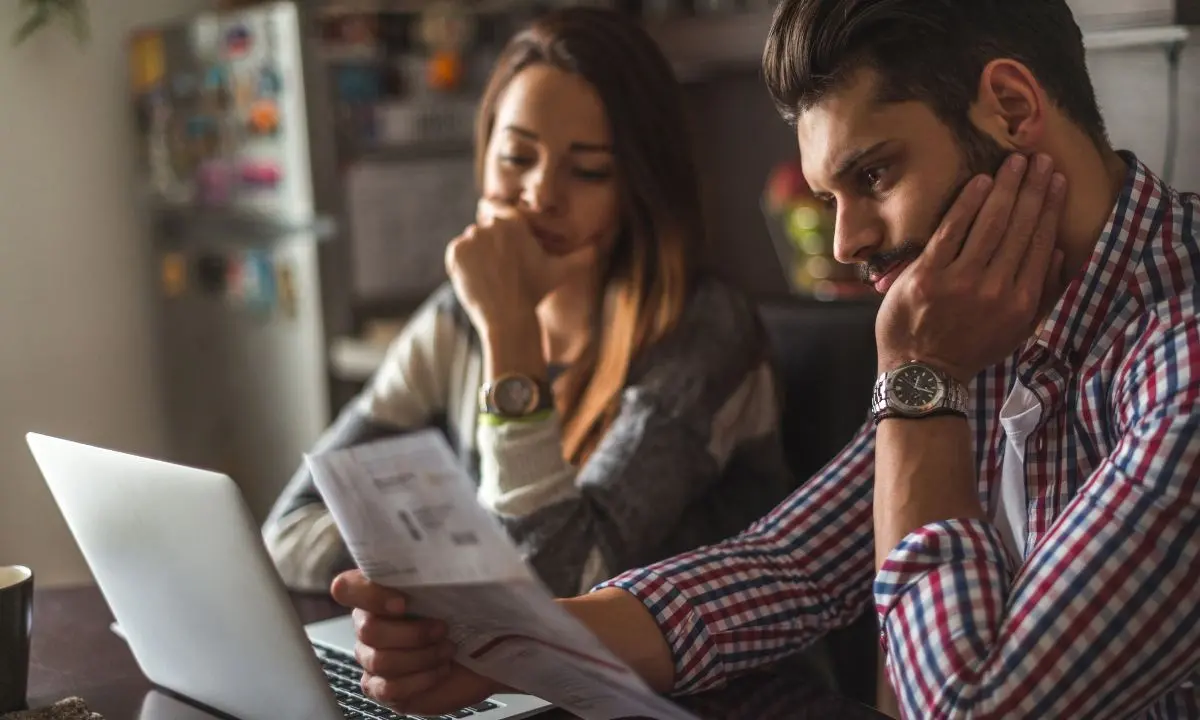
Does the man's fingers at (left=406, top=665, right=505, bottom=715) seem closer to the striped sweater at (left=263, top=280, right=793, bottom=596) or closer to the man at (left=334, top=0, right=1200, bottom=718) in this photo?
the man at (left=334, top=0, right=1200, bottom=718)

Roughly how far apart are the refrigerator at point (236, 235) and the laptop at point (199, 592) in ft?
5.25

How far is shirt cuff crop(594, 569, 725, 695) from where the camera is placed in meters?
0.96

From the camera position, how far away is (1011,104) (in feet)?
3.02

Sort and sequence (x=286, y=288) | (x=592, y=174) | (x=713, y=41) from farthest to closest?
(x=286, y=288), (x=713, y=41), (x=592, y=174)

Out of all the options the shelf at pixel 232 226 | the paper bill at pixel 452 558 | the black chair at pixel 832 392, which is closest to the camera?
the paper bill at pixel 452 558

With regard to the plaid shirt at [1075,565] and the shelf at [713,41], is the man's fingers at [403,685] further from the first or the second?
the shelf at [713,41]

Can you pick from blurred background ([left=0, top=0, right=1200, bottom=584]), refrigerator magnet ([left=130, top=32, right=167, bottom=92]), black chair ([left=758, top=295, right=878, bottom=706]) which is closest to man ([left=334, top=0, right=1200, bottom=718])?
black chair ([left=758, top=295, right=878, bottom=706])

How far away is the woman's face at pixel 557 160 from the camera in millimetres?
1521

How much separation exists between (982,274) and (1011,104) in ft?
0.39

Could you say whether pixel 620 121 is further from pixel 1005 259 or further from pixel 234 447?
pixel 234 447

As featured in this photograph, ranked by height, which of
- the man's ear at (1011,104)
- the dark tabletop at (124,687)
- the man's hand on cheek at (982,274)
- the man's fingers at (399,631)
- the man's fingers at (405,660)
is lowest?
the dark tabletop at (124,687)

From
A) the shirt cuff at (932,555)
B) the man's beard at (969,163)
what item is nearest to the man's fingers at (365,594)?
the shirt cuff at (932,555)

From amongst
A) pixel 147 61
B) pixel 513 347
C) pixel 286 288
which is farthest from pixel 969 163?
pixel 147 61

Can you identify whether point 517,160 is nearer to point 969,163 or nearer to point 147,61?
point 969,163
